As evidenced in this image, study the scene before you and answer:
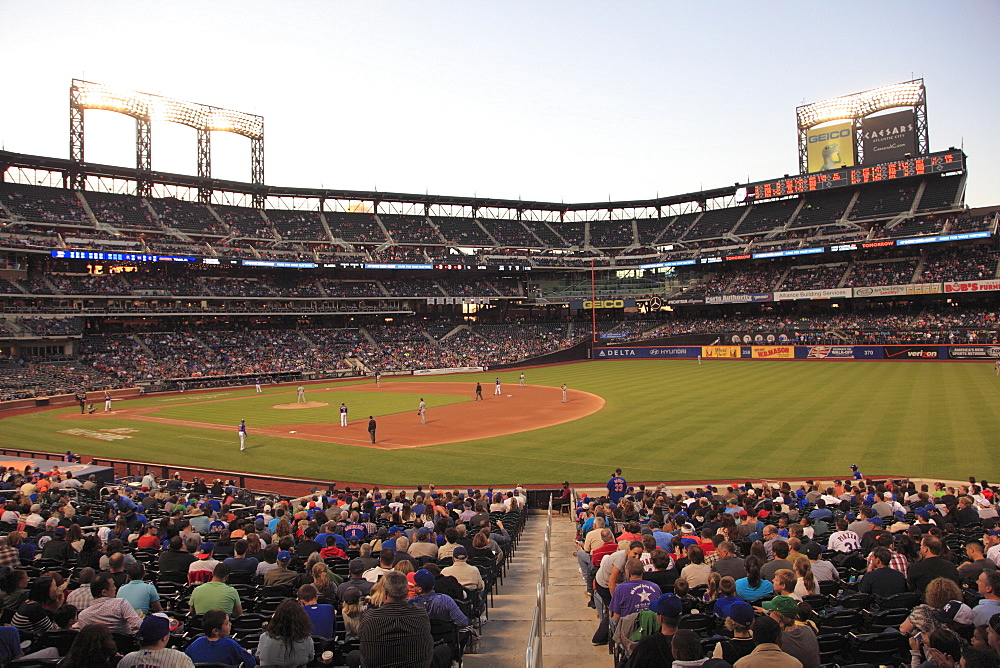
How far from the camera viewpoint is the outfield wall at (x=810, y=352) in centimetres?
5306

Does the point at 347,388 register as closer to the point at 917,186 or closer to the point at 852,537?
the point at 852,537

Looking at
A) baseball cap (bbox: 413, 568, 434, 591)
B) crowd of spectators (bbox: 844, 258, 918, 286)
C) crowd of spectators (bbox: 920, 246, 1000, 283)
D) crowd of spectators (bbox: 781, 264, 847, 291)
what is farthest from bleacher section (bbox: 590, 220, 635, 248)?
baseball cap (bbox: 413, 568, 434, 591)

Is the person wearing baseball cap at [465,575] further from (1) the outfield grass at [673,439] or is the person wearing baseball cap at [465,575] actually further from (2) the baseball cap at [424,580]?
(1) the outfield grass at [673,439]

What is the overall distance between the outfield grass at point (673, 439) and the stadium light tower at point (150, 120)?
1460 inches

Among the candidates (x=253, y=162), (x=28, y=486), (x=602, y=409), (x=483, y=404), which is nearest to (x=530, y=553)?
(x=28, y=486)

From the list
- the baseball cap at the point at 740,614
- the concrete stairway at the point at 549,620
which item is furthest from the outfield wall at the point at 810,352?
the baseball cap at the point at 740,614

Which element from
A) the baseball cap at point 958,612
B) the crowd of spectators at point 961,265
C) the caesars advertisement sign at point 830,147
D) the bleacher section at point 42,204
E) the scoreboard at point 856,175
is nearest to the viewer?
the baseball cap at point 958,612

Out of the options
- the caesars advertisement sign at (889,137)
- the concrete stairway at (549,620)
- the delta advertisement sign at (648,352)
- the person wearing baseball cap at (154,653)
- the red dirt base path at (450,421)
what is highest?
the caesars advertisement sign at (889,137)

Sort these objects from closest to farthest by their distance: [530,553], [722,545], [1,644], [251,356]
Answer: [1,644] < [722,545] < [530,553] < [251,356]

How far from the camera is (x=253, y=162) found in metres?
77.9

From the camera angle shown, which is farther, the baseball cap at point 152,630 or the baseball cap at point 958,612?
the baseball cap at point 958,612

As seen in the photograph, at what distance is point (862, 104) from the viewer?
75125 mm

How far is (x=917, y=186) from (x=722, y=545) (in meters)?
84.0

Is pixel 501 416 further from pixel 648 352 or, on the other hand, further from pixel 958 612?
pixel 648 352
